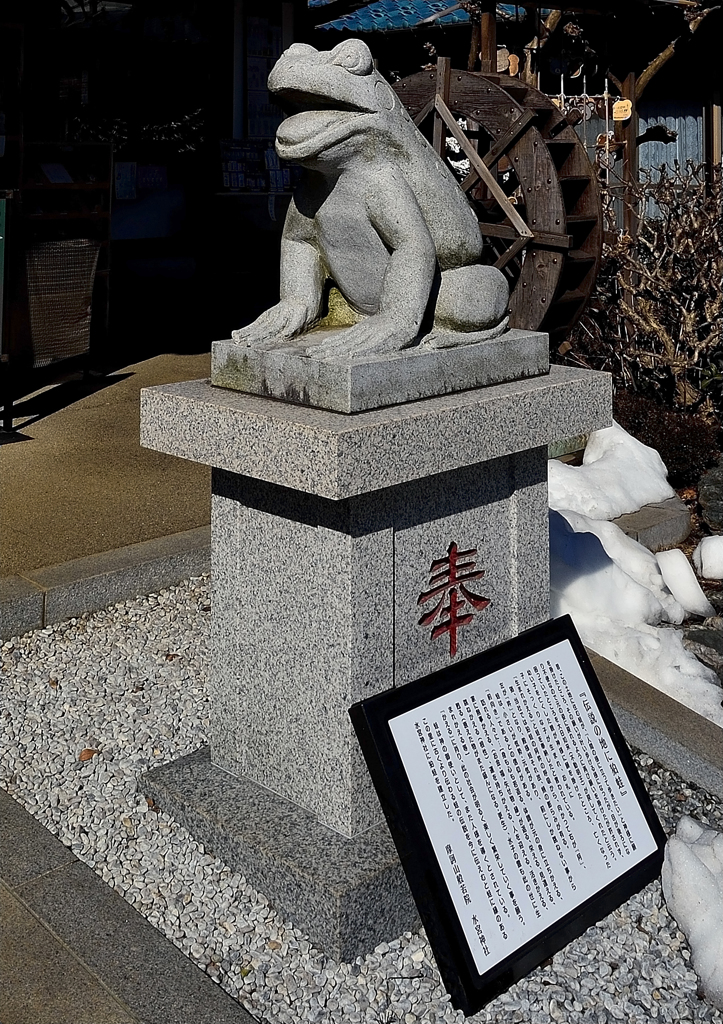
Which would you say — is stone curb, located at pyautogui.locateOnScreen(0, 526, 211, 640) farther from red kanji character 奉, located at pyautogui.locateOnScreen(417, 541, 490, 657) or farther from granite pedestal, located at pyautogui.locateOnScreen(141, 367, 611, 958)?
red kanji character 奉, located at pyautogui.locateOnScreen(417, 541, 490, 657)

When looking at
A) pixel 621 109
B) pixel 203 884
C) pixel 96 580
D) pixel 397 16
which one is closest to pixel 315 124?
pixel 203 884

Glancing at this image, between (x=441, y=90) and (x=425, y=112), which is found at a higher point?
(x=441, y=90)

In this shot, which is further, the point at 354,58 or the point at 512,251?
the point at 512,251

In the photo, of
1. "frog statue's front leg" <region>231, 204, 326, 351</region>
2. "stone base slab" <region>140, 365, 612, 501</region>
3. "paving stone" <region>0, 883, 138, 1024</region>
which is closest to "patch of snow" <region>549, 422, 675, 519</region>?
"stone base slab" <region>140, 365, 612, 501</region>

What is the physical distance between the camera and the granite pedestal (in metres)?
2.94

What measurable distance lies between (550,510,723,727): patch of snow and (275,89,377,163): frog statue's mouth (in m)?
2.42

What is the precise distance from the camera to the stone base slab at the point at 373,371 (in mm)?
2969

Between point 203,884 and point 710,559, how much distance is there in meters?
3.79

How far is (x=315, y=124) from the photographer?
10.1 ft

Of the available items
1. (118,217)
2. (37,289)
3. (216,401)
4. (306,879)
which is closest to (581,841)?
(306,879)

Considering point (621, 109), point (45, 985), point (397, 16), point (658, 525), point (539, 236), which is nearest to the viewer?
point (45, 985)

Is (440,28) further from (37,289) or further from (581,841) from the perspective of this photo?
(581,841)

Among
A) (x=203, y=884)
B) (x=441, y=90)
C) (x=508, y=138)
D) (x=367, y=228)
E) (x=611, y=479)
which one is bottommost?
(x=203, y=884)

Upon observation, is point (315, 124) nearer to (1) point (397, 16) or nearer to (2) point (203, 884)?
(2) point (203, 884)
